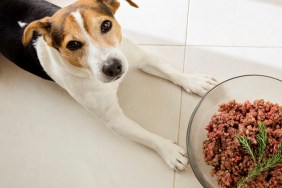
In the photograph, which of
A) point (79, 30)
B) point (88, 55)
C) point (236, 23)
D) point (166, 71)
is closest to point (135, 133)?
point (166, 71)

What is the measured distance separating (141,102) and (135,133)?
25cm

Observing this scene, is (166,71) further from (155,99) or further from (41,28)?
(41,28)

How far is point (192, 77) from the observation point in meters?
2.07

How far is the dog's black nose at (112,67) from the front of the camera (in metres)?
1.59

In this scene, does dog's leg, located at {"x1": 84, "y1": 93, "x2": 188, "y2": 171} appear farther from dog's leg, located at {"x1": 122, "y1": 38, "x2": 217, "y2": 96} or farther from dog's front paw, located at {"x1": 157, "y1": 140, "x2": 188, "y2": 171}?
dog's leg, located at {"x1": 122, "y1": 38, "x2": 217, "y2": 96}

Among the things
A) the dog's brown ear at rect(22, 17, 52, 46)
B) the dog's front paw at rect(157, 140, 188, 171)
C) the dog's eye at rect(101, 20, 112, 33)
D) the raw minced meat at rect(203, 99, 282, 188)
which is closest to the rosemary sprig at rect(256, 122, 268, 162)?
the raw minced meat at rect(203, 99, 282, 188)

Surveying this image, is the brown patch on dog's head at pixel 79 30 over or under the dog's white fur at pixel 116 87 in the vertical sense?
over

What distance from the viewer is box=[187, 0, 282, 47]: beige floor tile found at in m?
2.18

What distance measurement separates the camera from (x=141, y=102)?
7.02 feet

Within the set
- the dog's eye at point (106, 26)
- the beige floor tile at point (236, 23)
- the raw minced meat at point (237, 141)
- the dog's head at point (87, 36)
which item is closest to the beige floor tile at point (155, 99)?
the beige floor tile at point (236, 23)

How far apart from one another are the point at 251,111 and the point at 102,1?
81 centimetres

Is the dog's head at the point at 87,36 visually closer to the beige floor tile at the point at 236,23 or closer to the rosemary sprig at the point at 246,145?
the rosemary sprig at the point at 246,145

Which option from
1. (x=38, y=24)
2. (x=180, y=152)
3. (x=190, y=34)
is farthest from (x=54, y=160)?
(x=190, y=34)

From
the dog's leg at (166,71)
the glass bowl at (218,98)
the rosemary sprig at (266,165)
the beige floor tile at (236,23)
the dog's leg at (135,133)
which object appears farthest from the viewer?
the beige floor tile at (236,23)
